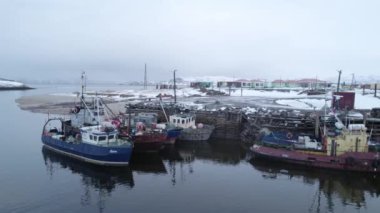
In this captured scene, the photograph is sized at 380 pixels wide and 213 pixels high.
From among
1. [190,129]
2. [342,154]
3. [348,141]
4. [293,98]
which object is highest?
[293,98]

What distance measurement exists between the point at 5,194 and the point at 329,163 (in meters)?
25.6

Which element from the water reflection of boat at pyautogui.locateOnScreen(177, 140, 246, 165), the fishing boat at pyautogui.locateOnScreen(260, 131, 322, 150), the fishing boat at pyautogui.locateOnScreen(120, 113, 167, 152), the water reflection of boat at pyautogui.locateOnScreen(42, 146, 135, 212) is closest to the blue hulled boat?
the water reflection of boat at pyautogui.locateOnScreen(42, 146, 135, 212)

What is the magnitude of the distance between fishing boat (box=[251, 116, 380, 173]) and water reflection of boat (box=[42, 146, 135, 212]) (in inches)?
571

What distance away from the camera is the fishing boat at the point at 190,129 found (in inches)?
1619

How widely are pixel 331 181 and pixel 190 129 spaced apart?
1810 centimetres

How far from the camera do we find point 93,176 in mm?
27781

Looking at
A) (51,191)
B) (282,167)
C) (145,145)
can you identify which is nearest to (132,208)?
(51,191)

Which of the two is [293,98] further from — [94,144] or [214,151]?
[94,144]

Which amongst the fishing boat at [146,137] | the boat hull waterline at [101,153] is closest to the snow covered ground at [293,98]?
the fishing boat at [146,137]

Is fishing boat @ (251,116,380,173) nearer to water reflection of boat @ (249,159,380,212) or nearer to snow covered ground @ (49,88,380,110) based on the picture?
water reflection of boat @ (249,159,380,212)

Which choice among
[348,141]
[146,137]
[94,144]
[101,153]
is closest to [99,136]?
[94,144]

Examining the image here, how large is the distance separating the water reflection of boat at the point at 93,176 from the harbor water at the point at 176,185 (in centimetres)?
6

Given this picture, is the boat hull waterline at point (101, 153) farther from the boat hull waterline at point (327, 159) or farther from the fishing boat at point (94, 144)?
the boat hull waterline at point (327, 159)

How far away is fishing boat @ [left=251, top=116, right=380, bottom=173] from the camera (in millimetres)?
29172
